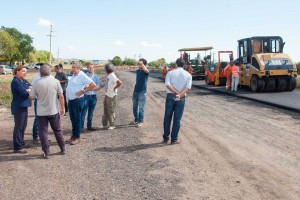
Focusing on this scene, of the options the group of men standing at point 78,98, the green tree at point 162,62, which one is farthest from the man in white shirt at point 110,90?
the green tree at point 162,62

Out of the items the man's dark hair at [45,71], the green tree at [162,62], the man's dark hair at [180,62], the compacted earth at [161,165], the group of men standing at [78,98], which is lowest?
the compacted earth at [161,165]

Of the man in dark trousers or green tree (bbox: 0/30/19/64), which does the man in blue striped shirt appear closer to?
the man in dark trousers

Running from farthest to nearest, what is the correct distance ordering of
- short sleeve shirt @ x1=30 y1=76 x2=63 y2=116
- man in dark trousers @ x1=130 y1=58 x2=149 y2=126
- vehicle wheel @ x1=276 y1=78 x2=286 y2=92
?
vehicle wheel @ x1=276 y1=78 x2=286 y2=92
man in dark trousers @ x1=130 y1=58 x2=149 y2=126
short sleeve shirt @ x1=30 y1=76 x2=63 y2=116

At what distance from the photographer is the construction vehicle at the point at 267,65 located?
17125mm

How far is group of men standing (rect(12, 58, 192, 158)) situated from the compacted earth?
334 millimetres

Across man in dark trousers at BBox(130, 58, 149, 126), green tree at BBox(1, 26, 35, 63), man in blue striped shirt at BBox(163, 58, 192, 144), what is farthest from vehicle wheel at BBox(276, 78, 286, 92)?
green tree at BBox(1, 26, 35, 63)

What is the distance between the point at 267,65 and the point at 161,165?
13.0m

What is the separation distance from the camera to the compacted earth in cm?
464

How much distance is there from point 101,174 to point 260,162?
2.75 m

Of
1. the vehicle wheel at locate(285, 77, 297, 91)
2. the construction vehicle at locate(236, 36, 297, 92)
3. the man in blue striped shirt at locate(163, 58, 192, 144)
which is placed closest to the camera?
the man in blue striped shirt at locate(163, 58, 192, 144)

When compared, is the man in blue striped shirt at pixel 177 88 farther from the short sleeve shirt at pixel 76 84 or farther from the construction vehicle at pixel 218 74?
the construction vehicle at pixel 218 74

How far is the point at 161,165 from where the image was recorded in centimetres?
575

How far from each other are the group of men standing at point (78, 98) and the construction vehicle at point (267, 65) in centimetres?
989

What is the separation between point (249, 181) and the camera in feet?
16.2
